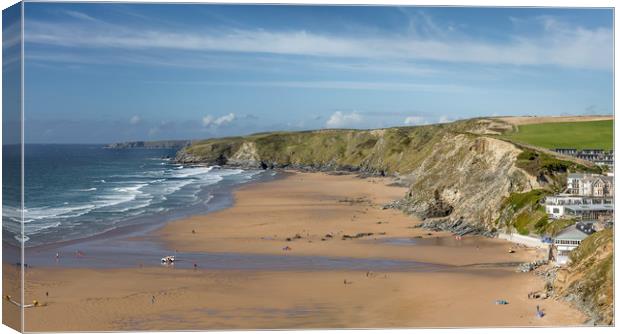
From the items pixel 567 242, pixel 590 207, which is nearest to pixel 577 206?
pixel 590 207

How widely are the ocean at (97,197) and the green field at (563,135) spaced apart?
88.9ft

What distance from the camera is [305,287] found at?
1315 inches

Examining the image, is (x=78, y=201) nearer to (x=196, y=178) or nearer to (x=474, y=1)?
(x=196, y=178)

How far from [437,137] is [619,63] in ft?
259

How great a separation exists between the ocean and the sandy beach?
4383mm

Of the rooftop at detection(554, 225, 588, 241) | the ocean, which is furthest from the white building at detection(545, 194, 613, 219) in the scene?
the ocean

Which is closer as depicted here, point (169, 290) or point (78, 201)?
point (169, 290)

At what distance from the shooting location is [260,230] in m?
51.8

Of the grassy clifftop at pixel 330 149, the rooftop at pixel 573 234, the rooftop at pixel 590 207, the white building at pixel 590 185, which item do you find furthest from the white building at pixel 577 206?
the grassy clifftop at pixel 330 149

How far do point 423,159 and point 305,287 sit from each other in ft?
212

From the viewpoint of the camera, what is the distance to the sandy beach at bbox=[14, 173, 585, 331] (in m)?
26.9

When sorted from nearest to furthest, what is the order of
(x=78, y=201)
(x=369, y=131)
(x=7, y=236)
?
1. (x=7, y=236)
2. (x=78, y=201)
3. (x=369, y=131)

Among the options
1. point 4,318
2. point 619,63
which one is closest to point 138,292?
point 4,318

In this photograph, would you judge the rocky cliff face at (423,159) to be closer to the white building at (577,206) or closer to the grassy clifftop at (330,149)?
the grassy clifftop at (330,149)
